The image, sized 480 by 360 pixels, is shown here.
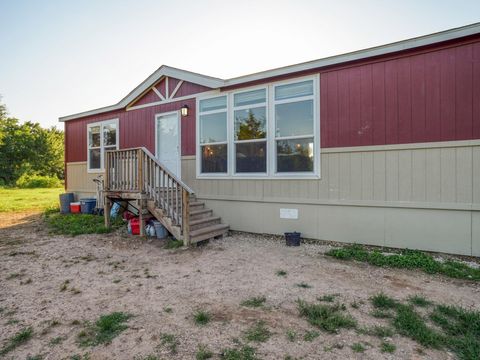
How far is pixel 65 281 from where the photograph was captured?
3.49 m

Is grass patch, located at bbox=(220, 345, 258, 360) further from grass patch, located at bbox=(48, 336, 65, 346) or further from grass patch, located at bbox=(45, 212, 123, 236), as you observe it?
grass patch, located at bbox=(45, 212, 123, 236)

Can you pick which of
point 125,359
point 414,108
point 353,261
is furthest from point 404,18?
point 125,359

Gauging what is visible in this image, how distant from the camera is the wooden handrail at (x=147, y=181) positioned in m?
5.01

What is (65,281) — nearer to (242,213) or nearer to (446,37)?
(242,213)

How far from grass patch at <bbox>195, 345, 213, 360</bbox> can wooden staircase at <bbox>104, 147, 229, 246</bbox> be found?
2945 mm

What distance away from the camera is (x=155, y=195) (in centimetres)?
545

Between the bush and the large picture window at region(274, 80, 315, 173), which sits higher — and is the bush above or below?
below

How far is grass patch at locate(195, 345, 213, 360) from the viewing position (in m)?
1.93

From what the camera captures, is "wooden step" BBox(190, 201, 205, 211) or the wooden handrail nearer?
the wooden handrail

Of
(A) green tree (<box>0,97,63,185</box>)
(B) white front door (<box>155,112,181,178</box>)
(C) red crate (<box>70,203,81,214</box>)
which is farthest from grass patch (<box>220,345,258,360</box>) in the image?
(A) green tree (<box>0,97,63,185</box>)

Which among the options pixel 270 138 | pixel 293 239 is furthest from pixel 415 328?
pixel 270 138

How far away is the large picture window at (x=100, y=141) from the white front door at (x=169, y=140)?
1838mm

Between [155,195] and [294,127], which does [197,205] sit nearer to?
[155,195]

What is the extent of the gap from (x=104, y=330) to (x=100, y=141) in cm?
745
